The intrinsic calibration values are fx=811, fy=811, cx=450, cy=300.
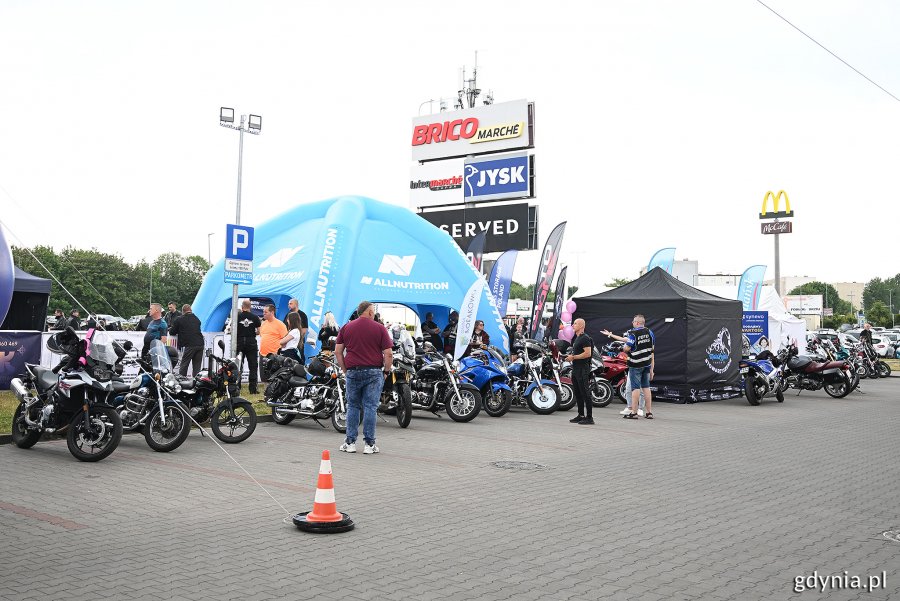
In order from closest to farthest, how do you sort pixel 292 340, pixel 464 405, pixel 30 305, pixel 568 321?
pixel 464 405, pixel 292 340, pixel 30 305, pixel 568 321

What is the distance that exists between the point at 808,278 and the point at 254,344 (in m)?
176

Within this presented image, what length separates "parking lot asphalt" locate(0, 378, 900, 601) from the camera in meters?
4.90

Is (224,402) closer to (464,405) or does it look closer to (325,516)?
(464,405)

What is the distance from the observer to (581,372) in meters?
13.7

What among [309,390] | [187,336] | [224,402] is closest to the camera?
[224,402]

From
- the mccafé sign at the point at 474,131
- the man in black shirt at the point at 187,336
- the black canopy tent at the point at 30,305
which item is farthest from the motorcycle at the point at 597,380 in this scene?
the mccafé sign at the point at 474,131

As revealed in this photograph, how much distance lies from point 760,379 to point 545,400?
19.2 feet

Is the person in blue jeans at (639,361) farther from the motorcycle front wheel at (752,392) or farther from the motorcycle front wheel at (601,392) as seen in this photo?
the motorcycle front wheel at (752,392)

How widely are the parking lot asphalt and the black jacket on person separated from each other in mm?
4335

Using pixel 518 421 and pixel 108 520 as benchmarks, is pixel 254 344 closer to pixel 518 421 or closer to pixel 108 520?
pixel 518 421

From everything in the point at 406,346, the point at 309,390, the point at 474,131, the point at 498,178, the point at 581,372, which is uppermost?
the point at 474,131

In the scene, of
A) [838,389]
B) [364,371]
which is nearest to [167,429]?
[364,371]

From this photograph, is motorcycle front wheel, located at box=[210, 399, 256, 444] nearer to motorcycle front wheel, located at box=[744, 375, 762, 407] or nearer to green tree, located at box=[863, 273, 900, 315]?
motorcycle front wheel, located at box=[744, 375, 762, 407]

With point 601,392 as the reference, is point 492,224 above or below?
above
